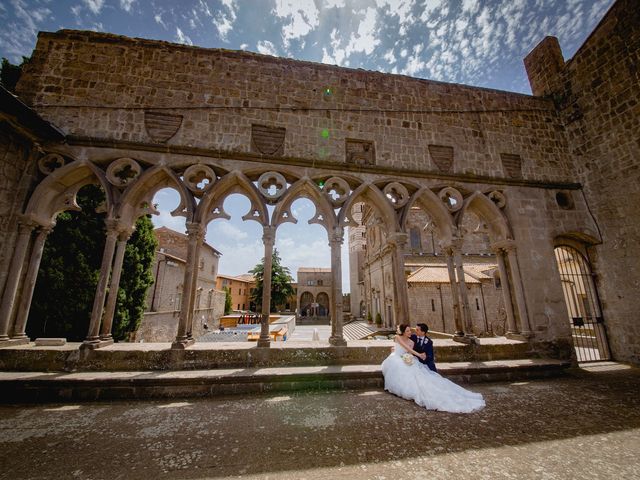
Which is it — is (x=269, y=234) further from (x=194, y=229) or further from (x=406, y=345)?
(x=406, y=345)

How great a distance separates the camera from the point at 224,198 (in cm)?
531

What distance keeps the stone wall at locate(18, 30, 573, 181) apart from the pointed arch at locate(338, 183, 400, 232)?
0.70 metres

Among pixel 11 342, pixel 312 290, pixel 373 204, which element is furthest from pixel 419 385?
pixel 312 290

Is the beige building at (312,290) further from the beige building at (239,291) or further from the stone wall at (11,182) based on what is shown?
the stone wall at (11,182)

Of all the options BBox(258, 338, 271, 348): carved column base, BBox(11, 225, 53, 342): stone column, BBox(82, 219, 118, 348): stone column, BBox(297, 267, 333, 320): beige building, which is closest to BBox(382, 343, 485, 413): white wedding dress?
BBox(258, 338, 271, 348): carved column base

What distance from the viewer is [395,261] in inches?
209

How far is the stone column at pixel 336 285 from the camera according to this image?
485cm

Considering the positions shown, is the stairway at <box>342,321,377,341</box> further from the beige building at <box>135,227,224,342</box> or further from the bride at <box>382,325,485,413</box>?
the bride at <box>382,325,485,413</box>

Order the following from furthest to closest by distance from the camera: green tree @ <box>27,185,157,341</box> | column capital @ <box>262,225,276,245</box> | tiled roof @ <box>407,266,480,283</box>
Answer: tiled roof @ <box>407,266,480,283</box>, green tree @ <box>27,185,157,341</box>, column capital @ <box>262,225,276,245</box>

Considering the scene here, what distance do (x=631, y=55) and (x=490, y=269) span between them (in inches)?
543

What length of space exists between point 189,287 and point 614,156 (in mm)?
9567

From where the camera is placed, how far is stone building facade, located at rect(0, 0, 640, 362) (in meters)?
4.89

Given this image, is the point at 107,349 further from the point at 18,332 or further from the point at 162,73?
the point at 162,73

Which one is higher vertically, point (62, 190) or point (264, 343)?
point (62, 190)
